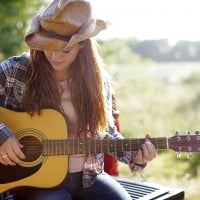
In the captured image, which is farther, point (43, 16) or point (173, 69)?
point (173, 69)

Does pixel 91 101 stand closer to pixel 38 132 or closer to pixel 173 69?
pixel 38 132

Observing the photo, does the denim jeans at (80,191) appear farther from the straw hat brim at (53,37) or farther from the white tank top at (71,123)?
the straw hat brim at (53,37)

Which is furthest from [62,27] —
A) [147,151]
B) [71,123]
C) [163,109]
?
[163,109]

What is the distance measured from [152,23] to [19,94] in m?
5.17

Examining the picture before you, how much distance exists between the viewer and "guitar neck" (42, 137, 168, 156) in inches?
91.1

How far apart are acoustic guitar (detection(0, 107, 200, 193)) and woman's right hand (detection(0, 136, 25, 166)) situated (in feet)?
0.15

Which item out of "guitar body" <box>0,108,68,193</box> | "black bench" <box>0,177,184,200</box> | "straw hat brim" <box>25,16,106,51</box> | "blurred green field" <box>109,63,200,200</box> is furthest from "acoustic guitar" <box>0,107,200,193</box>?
"blurred green field" <box>109,63,200,200</box>

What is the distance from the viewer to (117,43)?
7090 millimetres

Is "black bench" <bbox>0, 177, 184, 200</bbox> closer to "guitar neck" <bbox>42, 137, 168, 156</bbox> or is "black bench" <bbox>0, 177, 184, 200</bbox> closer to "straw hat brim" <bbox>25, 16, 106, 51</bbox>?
"guitar neck" <bbox>42, 137, 168, 156</bbox>

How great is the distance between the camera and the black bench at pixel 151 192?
2.66 meters

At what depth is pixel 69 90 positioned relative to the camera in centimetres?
249

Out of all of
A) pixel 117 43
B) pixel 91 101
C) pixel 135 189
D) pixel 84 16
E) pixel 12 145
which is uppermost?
pixel 117 43

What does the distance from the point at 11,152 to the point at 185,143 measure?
0.88 m

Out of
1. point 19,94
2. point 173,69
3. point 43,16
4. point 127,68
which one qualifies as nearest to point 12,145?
point 19,94
